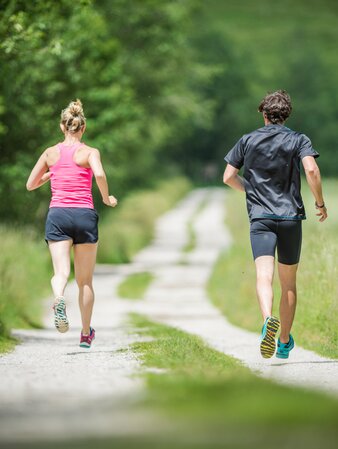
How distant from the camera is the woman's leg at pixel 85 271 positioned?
10.1 m

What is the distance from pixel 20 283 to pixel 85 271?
776 centimetres

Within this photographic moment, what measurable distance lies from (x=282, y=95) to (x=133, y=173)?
50.7 metres

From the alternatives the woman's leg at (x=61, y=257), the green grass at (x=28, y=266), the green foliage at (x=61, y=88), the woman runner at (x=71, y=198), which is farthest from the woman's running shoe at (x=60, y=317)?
the green foliage at (x=61, y=88)

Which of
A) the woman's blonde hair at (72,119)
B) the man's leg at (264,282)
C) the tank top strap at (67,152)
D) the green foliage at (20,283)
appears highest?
the woman's blonde hair at (72,119)

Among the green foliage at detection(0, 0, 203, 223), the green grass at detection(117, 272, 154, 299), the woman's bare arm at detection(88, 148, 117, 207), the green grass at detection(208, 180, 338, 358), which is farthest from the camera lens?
the green grass at detection(117, 272, 154, 299)

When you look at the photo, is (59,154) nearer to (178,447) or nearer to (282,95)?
(282,95)

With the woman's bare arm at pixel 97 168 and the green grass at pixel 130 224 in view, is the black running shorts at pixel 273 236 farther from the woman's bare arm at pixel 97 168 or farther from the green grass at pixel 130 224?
the green grass at pixel 130 224

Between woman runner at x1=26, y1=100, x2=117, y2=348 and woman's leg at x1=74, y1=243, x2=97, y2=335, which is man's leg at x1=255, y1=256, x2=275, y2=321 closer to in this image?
woman runner at x1=26, y1=100, x2=117, y2=348

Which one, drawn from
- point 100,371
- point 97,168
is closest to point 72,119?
point 97,168

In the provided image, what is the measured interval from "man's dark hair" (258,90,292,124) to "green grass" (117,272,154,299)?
A: 633 inches

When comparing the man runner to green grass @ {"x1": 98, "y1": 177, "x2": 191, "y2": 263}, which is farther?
green grass @ {"x1": 98, "y1": 177, "x2": 191, "y2": 263}

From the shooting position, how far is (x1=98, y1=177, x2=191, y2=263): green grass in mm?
38031

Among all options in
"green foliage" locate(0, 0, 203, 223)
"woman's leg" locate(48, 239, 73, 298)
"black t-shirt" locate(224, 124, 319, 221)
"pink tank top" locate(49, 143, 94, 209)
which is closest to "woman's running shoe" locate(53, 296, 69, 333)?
"woman's leg" locate(48, 239, 73, 298)

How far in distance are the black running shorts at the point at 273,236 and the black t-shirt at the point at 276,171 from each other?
6 cm
